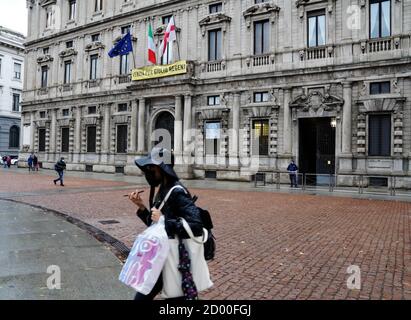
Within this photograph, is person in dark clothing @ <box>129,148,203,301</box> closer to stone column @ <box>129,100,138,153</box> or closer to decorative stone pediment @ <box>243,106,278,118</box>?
decorative stone pediment @ <box>243,106,278,118</box>

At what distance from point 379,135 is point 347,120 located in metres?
2.03

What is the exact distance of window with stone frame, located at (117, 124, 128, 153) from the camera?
3231 centimetres

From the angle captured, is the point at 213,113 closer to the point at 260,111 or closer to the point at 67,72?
the point at 260,111

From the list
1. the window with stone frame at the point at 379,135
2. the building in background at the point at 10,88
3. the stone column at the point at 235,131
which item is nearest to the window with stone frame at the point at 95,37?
the stone column at the point at 235,131

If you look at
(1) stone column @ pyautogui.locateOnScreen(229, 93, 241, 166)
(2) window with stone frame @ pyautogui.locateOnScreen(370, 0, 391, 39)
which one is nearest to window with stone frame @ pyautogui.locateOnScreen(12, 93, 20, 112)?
(1) stone column @ pyautogui.locateOnScreen(229, 93, 241, 166)

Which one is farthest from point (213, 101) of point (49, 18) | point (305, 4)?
point (49, 18)

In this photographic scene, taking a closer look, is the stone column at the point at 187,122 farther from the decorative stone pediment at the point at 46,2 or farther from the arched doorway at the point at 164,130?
the decorative stone pediment at the point at 46,2

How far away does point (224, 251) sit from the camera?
7.00 m

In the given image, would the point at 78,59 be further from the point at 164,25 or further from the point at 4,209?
the point at 4,209

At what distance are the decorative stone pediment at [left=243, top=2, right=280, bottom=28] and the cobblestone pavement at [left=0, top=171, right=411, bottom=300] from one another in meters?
15.7

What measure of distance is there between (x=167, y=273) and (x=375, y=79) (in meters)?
21.7

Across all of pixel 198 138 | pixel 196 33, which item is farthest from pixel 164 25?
pixel 198 138

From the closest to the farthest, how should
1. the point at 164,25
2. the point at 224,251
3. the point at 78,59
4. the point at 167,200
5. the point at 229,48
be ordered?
1. the point at 167,200
2. the point at 224,251
3. the point at 229,48
4. the point at 164,25
5. the point at 78,59

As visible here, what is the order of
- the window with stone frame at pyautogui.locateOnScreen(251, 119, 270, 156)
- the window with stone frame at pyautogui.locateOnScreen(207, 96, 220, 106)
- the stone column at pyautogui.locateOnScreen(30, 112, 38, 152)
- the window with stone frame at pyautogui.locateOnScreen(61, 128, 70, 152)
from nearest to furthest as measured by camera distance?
the window with stone frame at pyautogui.locateOnScreen(251, 119, 270, 156) → the window with stone frame at pyautogui.locateOnScreen(207, 96, 220, 106) → the window with stone frame at pyautogui.locateOnScreen(61, 128, 70, 152) → the stone column at pyautogui.locateOnScreen(30, 112, 38, 152)
